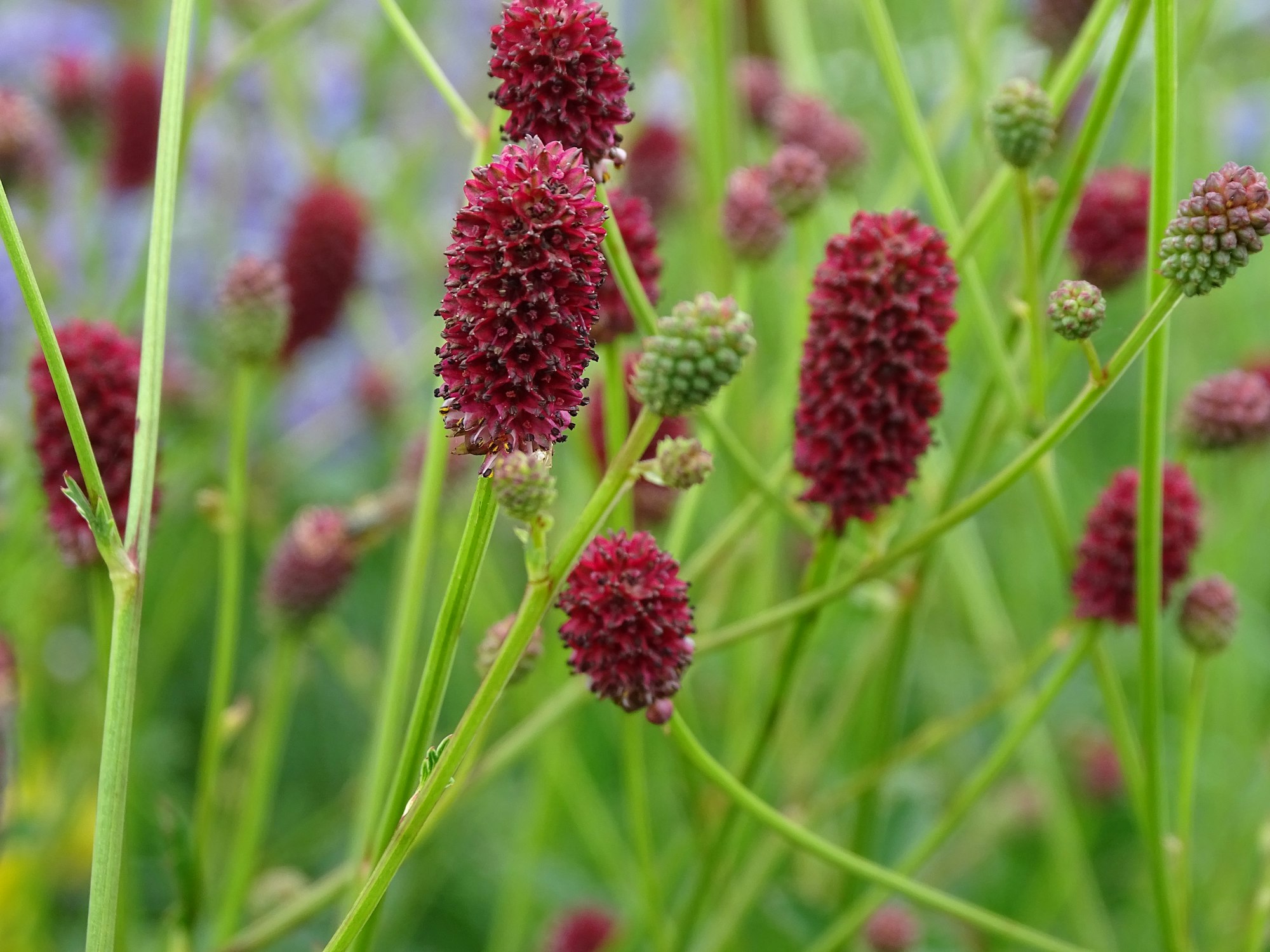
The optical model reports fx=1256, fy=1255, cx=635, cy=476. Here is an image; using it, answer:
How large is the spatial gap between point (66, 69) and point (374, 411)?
465 mm

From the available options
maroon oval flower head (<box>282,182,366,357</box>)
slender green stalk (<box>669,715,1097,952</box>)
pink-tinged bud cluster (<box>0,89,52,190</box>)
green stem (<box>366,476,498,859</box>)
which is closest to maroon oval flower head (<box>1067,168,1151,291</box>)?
slender green stalk (<box>669,715,1097,952</box>)

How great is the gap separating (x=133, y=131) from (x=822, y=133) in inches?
30.7

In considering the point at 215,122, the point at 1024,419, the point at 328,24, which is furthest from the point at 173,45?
the point at 328,24

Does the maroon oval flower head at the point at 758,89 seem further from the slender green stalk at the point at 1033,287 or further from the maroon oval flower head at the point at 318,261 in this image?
the slender green stalk at the point at 1033,287

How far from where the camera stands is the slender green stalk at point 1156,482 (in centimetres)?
49

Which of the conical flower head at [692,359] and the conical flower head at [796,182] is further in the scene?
the conical flower head at [796,182]

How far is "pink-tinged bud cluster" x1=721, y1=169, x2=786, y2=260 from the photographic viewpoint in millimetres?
797

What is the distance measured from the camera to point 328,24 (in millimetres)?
2117

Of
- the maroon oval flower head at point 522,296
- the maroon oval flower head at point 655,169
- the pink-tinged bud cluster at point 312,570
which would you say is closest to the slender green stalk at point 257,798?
the pink-tinged bud cluster at point 312,570

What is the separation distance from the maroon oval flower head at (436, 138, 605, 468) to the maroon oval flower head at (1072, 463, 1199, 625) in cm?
37

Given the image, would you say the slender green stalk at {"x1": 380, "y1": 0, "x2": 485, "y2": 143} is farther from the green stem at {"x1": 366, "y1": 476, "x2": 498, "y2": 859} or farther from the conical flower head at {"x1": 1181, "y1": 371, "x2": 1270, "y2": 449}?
the conical flower head at {"x1": 1181, "y1": 371, "x2": 1270, "y2": 449}

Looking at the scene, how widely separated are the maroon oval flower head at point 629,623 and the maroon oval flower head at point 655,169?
2.70 ft

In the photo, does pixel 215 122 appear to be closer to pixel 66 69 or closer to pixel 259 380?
pixel 66 69

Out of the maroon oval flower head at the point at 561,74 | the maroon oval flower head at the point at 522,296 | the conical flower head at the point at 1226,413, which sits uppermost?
the maroon oval flower head at the point at 561,74
